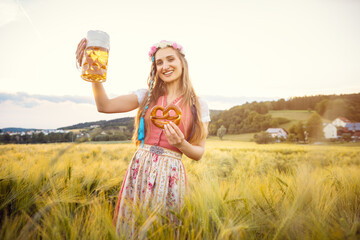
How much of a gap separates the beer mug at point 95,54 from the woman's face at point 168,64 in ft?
2.27

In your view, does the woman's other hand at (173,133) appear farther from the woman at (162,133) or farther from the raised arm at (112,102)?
the raised arm at (112,102)

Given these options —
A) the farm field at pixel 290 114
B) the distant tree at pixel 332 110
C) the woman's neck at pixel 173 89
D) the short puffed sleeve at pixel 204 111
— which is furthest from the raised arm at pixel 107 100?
the farm field at pixel 290 114

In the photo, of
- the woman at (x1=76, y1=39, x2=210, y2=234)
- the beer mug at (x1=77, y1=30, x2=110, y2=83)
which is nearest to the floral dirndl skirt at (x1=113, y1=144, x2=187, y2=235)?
the woman at (x1=76, y1=39, x2=210, y2=234)

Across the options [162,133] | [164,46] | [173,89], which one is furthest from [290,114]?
[162,133]

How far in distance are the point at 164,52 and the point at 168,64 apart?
153mm

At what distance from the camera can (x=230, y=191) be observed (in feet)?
4.71

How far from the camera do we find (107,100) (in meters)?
1.87

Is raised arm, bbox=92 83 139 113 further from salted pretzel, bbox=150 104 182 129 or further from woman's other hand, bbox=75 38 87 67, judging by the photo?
salted pretzel, bbox=150 104 182 129

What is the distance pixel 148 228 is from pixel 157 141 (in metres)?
1.03

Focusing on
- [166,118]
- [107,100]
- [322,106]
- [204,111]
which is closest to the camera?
[166,118]

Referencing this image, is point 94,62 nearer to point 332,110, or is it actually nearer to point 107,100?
point 107,100

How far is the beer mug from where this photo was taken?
140 cm

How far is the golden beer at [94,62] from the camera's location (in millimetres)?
1402

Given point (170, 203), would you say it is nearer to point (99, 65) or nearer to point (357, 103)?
point (99, 65)
